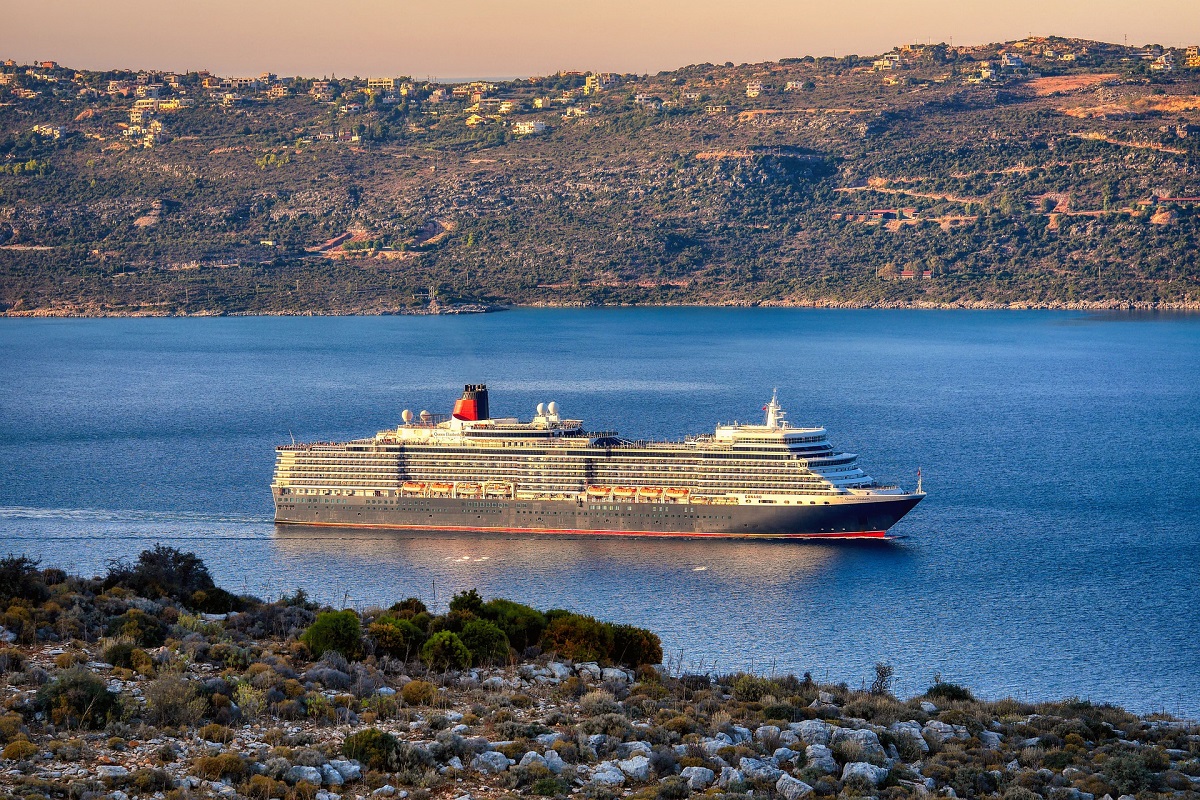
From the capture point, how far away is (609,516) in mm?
52875

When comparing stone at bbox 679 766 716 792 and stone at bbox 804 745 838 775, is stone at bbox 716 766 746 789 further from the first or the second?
stone at bbox 804 745 838 775

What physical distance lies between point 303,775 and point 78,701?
11.6 ft

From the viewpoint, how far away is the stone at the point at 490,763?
19.5 m

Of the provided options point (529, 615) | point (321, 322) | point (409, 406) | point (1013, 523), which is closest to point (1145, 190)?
point (321, 322)

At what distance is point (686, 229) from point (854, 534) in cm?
14789

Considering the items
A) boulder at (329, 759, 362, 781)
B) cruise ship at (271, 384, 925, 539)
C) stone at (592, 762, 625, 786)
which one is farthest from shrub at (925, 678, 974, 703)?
cruise ship at (271, 384, 925, 539)

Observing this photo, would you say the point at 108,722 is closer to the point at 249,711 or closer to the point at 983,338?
the point at 249,711

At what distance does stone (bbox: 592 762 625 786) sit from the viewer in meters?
19.3

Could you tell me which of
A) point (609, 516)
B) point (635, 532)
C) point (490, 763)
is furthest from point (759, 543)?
point (490, 763)

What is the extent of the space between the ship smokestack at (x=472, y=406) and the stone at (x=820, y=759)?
120 ft

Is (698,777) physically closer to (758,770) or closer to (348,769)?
(758,770)

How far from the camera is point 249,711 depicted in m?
20.8

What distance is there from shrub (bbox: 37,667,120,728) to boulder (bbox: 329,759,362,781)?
10.4ft

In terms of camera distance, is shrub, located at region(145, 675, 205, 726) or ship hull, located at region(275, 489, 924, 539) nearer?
shrub, located at region(145, 675, 205, 726)
